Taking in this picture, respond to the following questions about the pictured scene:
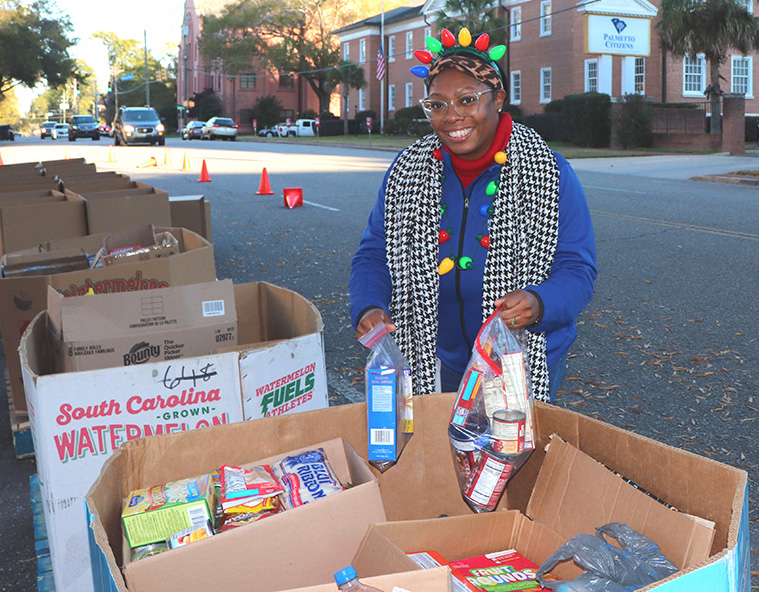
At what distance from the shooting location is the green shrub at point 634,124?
3341 centimetres

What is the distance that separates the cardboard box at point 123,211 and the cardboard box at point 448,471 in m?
3.92

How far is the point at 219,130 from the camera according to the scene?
51281 mm

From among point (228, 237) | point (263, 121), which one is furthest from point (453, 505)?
point (263, 121)

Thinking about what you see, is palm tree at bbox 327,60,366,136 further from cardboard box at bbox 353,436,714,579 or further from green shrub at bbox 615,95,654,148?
cardboard box at bbox 353,436,714,579

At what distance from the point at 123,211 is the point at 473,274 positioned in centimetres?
364

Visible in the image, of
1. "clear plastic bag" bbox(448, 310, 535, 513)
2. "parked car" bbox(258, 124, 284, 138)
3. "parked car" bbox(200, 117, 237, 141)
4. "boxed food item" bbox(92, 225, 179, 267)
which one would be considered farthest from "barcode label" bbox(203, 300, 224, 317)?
"parked car" bbox(258, 124, 284, 138)

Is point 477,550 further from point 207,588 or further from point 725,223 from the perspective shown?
point 725,223

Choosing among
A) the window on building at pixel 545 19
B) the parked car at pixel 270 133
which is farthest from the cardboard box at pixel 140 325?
the parked car at pixel 270 133

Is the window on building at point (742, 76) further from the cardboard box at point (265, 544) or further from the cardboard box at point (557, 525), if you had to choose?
the cardboard box at point (265, 544)

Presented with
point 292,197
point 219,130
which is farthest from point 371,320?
point 219,130

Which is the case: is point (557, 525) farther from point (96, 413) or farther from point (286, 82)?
point (286, 82)

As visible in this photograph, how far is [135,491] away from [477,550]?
33.0 inches

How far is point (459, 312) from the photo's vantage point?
2.90 m

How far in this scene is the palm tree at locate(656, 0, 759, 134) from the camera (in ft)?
103
